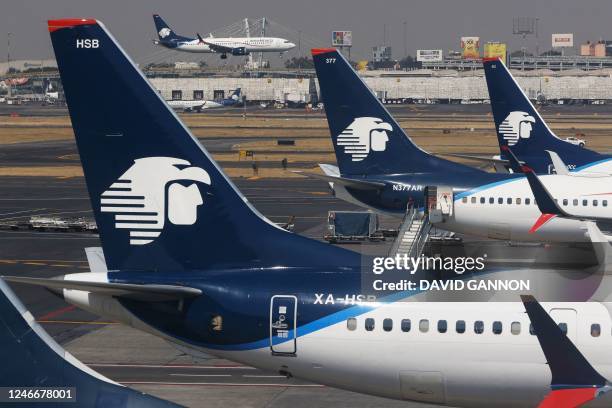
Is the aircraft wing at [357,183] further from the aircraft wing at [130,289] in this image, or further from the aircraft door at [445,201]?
the aircraft wing at [130,289]

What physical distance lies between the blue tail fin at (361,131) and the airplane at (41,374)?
3767cm

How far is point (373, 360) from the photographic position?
22.3 metres

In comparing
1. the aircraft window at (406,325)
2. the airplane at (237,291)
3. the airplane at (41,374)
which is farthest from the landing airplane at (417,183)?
the airplane at (41,374)

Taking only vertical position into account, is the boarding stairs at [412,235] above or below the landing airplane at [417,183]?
below

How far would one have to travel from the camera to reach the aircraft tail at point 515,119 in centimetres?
6669

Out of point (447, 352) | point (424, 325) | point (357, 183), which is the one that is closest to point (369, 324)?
point (424, 325)

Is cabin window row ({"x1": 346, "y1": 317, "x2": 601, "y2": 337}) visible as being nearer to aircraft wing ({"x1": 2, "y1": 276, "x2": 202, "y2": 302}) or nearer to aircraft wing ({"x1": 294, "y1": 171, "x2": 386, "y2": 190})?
aircraft wing ({"x1": 2, "y1": 276, "x2": 202, "y2": 302})

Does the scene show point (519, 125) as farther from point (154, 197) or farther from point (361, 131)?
point (154, 197)

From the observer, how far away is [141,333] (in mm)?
38656

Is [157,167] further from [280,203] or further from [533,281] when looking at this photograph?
[280,203]

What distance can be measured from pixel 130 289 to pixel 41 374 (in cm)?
816

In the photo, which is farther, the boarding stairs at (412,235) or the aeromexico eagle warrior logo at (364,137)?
the aeromexico eagle warrior logo at (364,137)

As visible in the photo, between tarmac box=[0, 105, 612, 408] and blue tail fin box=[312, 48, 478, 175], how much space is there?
4.58 meters

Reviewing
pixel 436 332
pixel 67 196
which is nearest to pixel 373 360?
pixel 436 332
